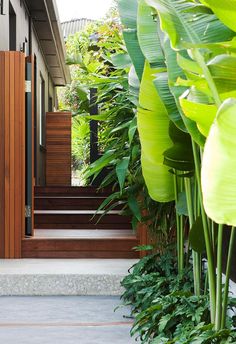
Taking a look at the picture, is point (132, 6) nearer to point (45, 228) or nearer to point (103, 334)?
point (103, 334)

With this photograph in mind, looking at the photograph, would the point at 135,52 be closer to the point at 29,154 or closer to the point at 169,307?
→ the point at 169,307

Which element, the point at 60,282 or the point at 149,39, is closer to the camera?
the point at 149,39

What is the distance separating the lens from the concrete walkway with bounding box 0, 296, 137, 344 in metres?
3.17

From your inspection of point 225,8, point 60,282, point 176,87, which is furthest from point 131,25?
point 60,282

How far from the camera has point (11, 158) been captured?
5371 mm

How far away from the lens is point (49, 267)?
4.79 metres

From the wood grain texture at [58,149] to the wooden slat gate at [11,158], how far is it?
689 cm

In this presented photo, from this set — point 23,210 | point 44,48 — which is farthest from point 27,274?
point 44,48

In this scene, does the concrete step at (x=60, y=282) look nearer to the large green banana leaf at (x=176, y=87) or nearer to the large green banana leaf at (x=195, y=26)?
the large green banana leaf at (x=176, y=87)

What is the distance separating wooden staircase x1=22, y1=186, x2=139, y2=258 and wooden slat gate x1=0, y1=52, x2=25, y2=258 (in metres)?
0.16

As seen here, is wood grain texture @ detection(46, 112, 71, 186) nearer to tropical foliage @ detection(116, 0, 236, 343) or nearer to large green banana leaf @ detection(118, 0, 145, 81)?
tropical foliage @ detection(116, 0, 236, 343)

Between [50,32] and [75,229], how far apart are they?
4.86 meters

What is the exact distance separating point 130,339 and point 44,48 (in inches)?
363

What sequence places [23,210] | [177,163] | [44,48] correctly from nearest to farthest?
[177,163] < [23,210] < [44,48]
